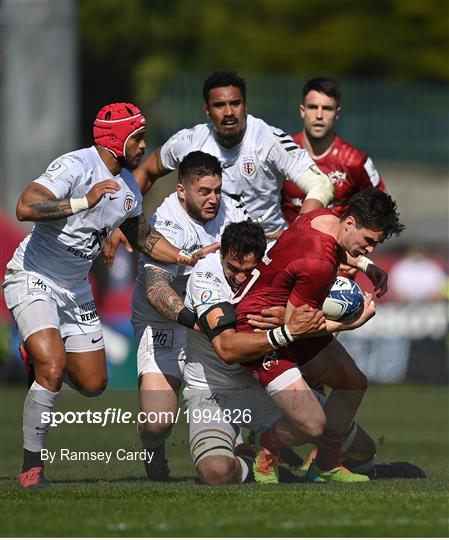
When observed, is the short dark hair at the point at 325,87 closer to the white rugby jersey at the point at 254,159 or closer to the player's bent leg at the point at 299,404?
the white rugby jersey at the point at 254,159

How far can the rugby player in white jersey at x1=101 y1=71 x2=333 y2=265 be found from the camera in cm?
1063

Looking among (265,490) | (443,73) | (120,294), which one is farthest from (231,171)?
(443,73)

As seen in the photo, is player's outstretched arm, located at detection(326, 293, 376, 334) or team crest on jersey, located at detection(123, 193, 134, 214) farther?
team crest on jersey, located at detection(123, 193, 134, 214)

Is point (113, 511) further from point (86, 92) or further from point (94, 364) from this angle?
point (86, 92)

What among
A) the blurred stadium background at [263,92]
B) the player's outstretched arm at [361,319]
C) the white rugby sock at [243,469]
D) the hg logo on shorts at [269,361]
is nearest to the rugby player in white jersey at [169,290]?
the white rugby sock at [243,469]

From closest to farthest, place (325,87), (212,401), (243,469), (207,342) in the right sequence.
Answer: (243,469) < (212,401) < (207,342) < (325,87)

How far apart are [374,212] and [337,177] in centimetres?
245

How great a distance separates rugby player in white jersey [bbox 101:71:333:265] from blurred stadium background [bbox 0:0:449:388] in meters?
7.11

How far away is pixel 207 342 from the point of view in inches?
390

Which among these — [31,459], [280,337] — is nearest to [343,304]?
[280,337]

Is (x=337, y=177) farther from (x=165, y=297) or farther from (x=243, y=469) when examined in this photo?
(x=243, y=469)

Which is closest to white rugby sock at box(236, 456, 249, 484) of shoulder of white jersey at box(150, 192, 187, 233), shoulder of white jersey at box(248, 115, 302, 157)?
shoulder of white jersey at box(150, 192, 187, 233)

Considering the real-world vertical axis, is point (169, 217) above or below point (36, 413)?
above

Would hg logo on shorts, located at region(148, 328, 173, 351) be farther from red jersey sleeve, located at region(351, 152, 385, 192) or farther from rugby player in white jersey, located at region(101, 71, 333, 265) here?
red jersey sleeve, located at region(351, 152, 385, 192)
